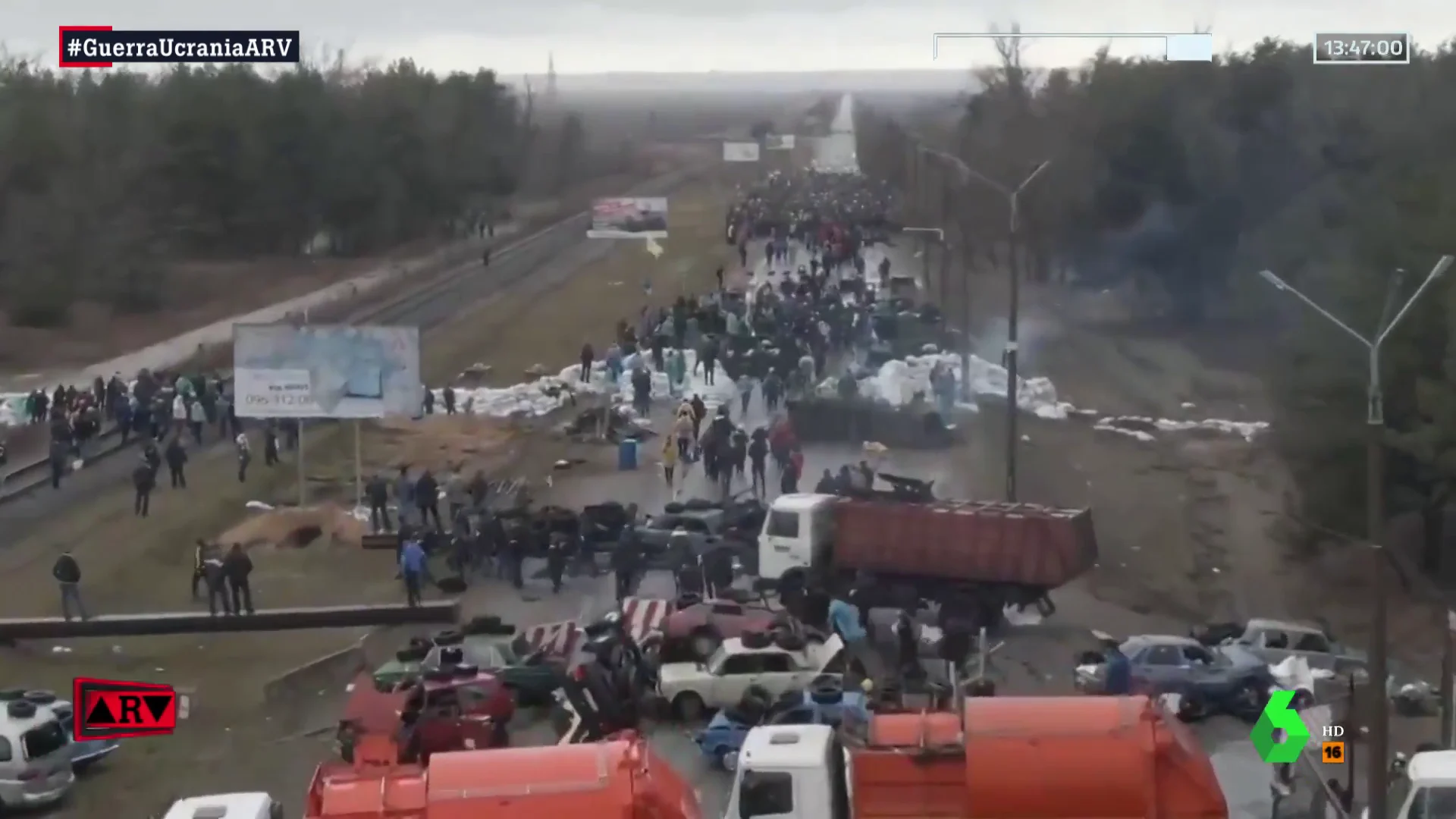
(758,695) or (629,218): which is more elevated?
(629,218)

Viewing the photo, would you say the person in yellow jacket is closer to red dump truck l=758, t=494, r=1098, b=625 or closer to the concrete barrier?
red dump truck l=758, t=494, r=1098, b=625

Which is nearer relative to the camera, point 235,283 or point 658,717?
point 658,717

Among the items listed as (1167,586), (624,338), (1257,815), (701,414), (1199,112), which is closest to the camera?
(1257,815)

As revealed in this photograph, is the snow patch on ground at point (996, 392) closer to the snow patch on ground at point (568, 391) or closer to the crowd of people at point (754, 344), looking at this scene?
the crowd of people at point (754, 344)

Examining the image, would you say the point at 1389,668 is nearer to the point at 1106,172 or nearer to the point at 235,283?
the point at 1106,172

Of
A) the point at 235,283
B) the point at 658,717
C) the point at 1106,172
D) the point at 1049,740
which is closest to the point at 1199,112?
the point at 1106,172

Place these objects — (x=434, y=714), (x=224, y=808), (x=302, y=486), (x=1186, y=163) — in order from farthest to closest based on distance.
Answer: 1. (x=1186, y=163)
2. (x=302, y=486)
3. (x=434, y=714)
4. (x=224, y=808)

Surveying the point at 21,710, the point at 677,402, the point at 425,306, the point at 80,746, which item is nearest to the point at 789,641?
the point at 80,746

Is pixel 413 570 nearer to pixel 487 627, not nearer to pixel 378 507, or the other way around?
pixel 487 627
